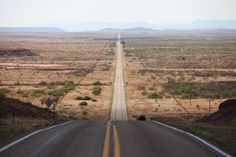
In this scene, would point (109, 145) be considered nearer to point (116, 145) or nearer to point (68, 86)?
point (116, 145)

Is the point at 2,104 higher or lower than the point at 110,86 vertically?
higher

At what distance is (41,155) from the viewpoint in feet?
39.2

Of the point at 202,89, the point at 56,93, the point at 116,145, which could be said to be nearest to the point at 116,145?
the point at 116,145

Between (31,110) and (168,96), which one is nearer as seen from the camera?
(31,110)

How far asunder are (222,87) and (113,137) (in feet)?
153

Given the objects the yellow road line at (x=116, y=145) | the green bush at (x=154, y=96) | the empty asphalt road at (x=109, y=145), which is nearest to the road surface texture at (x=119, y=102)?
the green bush at (x=154, y=96)

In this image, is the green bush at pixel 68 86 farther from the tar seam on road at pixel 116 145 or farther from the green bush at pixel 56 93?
the tar seam on road at pixel 116 145

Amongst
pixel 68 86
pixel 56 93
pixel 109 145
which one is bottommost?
pixel 68 86

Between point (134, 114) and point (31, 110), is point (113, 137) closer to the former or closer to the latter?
point (31, 110)

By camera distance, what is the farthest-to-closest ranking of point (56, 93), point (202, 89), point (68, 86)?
point (68, 86) < point (202, 89) < point (56, 93)

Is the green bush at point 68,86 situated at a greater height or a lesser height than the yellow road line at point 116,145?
lesser

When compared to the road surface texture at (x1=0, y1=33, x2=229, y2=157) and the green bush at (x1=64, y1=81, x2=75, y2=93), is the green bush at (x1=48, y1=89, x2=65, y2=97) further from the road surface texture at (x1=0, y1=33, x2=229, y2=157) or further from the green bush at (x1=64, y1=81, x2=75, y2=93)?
the road surface texture at (x1=0, y1=33, x2=229, y2=157)

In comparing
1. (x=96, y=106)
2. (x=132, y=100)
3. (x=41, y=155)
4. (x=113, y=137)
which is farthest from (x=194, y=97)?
(x=41, y=155)

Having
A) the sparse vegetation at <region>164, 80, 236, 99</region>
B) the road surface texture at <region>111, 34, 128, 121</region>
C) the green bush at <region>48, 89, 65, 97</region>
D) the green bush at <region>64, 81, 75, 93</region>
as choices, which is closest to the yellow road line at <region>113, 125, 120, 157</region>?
the road surface texture at <region>111, 34, 128, 121</region>
